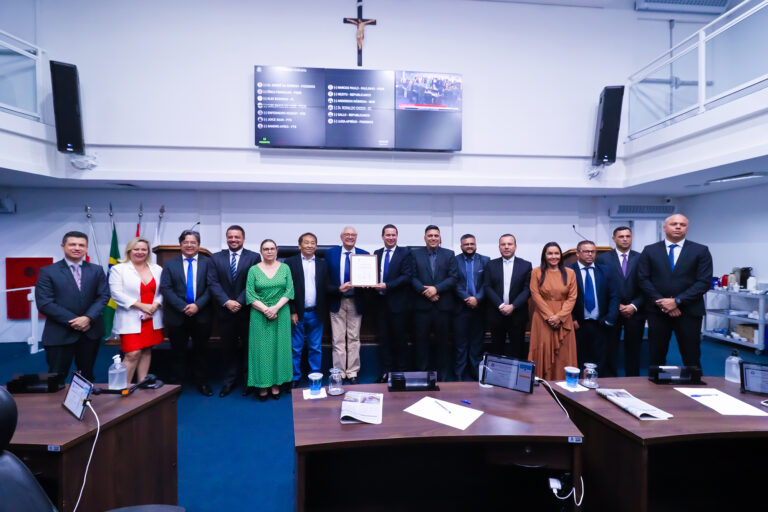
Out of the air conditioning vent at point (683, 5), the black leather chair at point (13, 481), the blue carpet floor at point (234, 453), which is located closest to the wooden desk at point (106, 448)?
the blue carpet floor at point (234, 453)

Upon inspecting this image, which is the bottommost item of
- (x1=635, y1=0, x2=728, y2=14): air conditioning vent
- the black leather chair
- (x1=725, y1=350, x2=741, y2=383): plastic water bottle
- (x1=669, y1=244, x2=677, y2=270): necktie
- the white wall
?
(x1=725, y1=350, x2=741, y2=383): plastic water bottle

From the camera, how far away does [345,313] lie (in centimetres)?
387

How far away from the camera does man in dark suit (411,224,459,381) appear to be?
3744 millimetres

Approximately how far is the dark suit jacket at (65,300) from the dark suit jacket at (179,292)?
20.8 inches

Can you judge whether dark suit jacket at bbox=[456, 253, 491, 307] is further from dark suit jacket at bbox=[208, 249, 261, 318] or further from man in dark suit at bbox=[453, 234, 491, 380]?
dark suit jacket at bbox=[208, 249, 261, 318]

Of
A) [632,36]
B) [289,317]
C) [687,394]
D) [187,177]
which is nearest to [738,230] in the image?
[632,36]

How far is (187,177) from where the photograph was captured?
4.76 metres

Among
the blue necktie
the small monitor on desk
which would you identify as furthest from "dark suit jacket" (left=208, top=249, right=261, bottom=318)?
the small monitor on desk

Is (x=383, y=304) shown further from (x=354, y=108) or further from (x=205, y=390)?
(x=354, y=108)

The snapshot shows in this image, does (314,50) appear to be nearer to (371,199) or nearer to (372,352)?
(371,199)

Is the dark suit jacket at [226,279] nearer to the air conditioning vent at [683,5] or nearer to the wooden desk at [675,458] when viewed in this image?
the wooden desk at [675,458]

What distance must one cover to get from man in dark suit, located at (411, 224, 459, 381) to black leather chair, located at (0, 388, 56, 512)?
9.84ft

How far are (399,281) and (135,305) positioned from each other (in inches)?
92.4

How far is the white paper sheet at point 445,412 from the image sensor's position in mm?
1632
